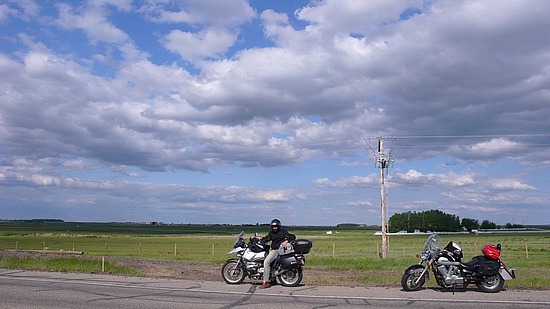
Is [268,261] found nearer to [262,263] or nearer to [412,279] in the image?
[262,263]

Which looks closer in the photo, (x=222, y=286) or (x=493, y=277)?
(x=493, y=277)

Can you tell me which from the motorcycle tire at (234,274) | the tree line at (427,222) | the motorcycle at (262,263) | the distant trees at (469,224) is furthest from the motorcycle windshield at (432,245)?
the distant trees at (469,224)

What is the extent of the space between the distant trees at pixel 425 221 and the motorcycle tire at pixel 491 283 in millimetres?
162307

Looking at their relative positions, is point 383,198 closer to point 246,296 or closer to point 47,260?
point 47,260

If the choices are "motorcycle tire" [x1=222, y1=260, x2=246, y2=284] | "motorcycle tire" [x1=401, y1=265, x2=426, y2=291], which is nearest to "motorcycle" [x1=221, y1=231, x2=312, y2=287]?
"motorcycle tire" [x1=222, y1=260, x2=246, y2=284]

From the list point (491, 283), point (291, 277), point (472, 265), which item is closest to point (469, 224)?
point (491, 283)

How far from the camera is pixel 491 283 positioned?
39.8ft

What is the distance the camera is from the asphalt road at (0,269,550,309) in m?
10.0

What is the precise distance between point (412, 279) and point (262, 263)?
3783 millimetres

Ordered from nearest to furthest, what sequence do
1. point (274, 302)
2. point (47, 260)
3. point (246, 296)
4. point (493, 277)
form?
point (274, 302), point (246, 296), point (493, 277), point (47, 260)

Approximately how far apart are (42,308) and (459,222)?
7650 inches

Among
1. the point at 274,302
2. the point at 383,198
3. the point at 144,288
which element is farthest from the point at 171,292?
the point at 383,198

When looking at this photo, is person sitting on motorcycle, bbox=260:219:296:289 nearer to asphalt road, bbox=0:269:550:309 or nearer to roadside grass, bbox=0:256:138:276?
asphalt road, bbox=0:269:550:309

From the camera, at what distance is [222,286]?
43.1ft
